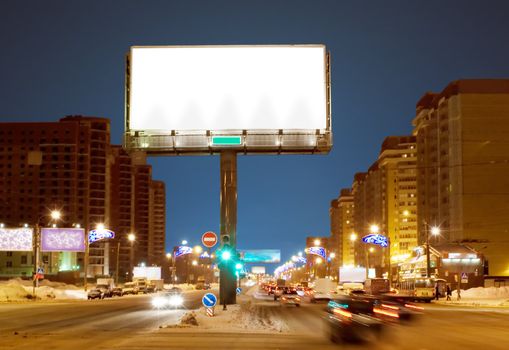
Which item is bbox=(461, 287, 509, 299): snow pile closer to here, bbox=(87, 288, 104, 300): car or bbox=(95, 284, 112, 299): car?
bbox=(87, 288, 104, 300): car

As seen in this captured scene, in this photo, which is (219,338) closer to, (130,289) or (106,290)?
(106,290)

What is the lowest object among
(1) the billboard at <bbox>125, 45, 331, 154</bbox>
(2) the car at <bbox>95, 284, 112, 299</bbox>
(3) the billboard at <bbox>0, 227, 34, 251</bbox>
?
(2) the car at <bbox>95, 284, 112, 299</bbox>

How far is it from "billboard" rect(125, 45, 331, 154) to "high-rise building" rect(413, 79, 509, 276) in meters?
88.3

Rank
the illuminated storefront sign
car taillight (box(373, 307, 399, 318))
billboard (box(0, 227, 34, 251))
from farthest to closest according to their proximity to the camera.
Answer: the illuminated storefront sign, billboard (box(0, 227, 34, 251)), car taillight (box(373, 307, 399, 318))

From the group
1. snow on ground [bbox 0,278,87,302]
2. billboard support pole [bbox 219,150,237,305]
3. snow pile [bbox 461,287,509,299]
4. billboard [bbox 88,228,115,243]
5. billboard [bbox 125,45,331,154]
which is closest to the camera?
billboard [bbox 125,45,331,154]

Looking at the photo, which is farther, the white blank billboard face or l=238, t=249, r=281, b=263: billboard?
l=238, t=249, r=281, b=263: billboard

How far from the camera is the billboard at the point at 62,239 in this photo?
243 feet

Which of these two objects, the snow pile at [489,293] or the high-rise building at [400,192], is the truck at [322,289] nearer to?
the snow pile at [489,293]

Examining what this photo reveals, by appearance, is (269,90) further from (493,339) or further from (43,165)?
(43,165)

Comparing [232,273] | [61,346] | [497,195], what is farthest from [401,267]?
[61,346]

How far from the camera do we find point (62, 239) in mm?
74375

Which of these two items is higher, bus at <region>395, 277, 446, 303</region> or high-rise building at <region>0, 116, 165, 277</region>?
high-rise building at <region>0, 116, 165, 277</region>

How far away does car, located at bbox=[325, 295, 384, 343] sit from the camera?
21.5 metres

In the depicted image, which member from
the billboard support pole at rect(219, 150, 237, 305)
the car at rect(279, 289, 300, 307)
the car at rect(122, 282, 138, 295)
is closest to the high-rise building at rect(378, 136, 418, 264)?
the car at rect(122, 282, 138, 295)
